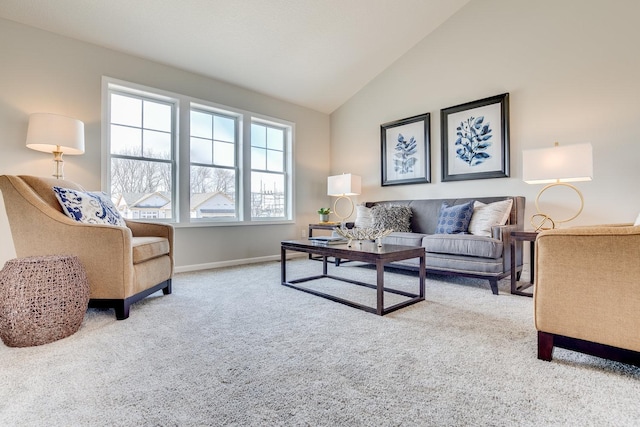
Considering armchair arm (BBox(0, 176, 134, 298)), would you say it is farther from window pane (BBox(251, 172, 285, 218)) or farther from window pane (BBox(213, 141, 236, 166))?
window pane (BBox(251, 172, 285, 218))

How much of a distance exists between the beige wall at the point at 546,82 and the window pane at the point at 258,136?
6.58 ft

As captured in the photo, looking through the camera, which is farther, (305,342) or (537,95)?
(537,95)

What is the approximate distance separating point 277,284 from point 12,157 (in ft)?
8.68

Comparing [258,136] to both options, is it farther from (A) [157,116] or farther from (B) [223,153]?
(A) [157,116]

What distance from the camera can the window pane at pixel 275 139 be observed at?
4793 millimetres

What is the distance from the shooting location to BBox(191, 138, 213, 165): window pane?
13.0 ft

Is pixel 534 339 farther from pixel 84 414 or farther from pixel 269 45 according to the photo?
pixel 269 45

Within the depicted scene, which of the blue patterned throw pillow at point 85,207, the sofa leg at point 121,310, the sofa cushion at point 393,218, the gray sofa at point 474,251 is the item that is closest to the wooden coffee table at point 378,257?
the gray sofa at point 474,251

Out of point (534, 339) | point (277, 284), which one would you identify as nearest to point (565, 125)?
point (534, 339)

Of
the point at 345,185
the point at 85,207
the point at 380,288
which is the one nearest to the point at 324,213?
the point at 345,185

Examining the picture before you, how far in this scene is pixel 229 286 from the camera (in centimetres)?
294

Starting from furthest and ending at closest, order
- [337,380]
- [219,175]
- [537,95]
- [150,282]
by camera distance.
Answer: [219,175] → [537,95] → [150,282] → [337,380]

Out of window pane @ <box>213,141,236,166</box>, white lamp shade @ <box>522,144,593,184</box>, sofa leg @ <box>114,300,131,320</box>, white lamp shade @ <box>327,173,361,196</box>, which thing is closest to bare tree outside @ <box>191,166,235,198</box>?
window pane @ <box>213,141,236,166</box>

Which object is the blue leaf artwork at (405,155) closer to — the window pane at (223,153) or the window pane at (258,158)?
the window pane at (258,158)
